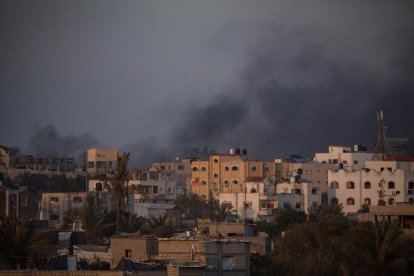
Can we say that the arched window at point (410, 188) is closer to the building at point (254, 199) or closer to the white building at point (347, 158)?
the building at point (254, 199)

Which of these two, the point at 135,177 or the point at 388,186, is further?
the point at 135,177

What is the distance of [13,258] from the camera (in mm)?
51469

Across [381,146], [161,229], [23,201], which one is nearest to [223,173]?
[381,146]

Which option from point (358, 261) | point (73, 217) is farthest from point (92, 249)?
point (73, 217)

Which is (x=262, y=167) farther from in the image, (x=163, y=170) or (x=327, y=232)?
(x=327, y=232)

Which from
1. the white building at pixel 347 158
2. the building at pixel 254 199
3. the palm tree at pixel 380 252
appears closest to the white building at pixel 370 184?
the building at pixel 254 199

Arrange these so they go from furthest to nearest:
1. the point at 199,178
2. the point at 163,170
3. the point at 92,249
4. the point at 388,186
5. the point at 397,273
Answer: the point at 163,170, the point at 199,178, the point at 388,186, the point at 92,249, the point at 397,273

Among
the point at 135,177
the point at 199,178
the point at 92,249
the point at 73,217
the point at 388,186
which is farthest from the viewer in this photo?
the point at 199,178

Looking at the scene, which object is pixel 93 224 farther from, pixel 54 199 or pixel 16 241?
pixel 54 199

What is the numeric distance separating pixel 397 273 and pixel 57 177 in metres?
90.6

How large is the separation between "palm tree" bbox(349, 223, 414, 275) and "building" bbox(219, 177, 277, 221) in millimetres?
57038

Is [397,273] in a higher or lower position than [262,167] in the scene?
lower

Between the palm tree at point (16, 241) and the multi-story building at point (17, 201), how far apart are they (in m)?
35.5

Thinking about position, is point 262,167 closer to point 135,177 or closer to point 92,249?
point 135,177
